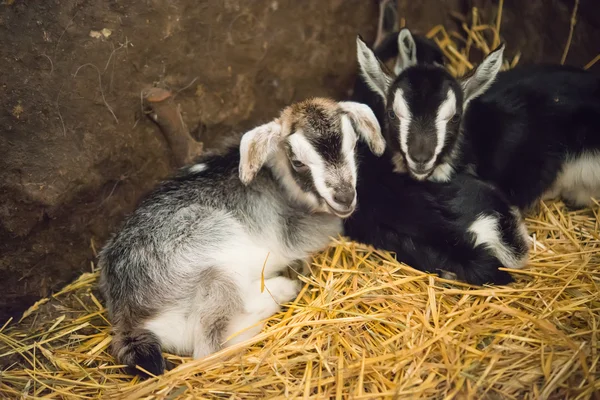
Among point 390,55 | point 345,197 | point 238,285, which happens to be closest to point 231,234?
point 238,285

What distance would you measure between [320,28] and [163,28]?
122cm

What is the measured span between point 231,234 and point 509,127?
178 cm

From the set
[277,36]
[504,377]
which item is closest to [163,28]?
[277,36]

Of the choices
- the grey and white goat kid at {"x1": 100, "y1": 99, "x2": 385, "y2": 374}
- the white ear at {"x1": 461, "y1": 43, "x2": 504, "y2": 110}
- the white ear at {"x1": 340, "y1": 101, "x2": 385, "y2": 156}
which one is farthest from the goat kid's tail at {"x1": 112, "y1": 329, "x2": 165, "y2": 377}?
the white ear at {"x1": 461, "y1": 43, "x2": 504, "y2": 110}

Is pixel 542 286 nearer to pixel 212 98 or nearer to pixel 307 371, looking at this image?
pixel 307 371

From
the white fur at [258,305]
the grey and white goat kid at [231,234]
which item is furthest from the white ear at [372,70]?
the white fur at [258,305]

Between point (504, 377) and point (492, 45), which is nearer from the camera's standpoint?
point (504, 377)

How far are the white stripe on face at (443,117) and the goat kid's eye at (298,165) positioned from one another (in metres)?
0.73

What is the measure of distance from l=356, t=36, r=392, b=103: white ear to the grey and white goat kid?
38 cm

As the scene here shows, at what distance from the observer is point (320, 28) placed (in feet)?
13.5

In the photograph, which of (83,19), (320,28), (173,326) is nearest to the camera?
(173,326)

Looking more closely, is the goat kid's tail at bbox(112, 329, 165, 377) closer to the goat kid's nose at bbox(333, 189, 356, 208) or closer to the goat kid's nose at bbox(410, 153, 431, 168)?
the goat kid's nose at bbox(333, 189, 356, 208)

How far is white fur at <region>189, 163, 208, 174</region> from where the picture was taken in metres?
3.26

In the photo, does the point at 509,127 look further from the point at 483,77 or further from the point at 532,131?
the point at 483,77
